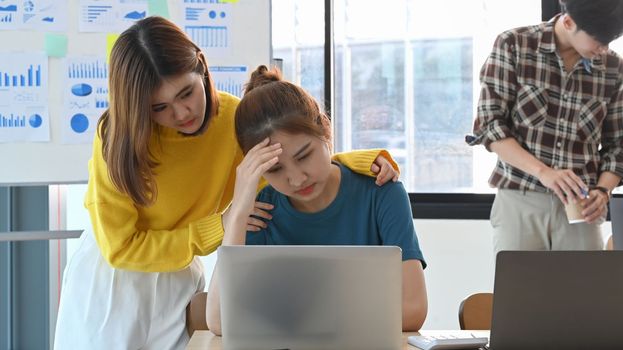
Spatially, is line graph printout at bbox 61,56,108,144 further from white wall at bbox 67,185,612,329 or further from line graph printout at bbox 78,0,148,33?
white wall at bbox 67,185,612,329

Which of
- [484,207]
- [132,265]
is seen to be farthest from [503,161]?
[132,265]

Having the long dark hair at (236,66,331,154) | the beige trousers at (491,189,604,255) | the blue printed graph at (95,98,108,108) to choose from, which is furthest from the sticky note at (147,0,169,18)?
the beige trousers at (491,189,604,255)

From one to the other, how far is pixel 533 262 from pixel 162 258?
96cm

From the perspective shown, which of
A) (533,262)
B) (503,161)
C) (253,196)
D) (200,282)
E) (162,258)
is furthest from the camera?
(503,161)

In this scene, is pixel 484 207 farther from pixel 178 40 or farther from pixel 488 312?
pixel 178 40

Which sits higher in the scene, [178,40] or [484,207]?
[178,40]

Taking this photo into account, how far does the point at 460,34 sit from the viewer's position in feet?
11.2

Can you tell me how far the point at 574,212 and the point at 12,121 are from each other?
1802 millimetres

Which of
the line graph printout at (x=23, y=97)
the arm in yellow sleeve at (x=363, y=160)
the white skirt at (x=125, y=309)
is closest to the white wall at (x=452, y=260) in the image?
the line graph printout at (x=23, y=97)

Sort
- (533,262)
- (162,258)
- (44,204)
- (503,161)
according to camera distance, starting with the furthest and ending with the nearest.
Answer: (44,204), (503,161), (162,258), (533,262)

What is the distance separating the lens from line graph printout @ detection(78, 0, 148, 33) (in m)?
2.70

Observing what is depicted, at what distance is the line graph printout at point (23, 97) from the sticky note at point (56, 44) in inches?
1.2

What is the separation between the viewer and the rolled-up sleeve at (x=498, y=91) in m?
2.53

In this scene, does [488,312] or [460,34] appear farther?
[460,34]
